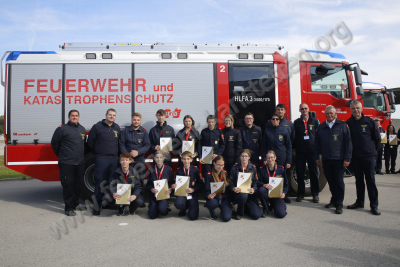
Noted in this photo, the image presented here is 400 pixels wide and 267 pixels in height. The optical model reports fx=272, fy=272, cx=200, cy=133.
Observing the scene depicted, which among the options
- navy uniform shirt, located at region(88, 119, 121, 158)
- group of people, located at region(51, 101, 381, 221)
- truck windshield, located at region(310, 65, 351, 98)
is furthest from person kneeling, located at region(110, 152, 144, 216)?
truck windshield, located at region(310, 65, 351, 98)

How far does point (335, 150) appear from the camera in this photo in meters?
4.93

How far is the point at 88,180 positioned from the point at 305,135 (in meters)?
4.58

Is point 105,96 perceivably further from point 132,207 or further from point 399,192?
point 399,192

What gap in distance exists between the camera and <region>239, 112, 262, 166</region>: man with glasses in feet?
18.0

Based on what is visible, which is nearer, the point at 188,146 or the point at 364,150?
the point at 364,150

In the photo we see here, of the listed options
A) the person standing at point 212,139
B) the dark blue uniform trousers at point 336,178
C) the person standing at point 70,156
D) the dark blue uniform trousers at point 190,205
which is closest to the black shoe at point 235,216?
the dark blue uniform trousers at point 190,205

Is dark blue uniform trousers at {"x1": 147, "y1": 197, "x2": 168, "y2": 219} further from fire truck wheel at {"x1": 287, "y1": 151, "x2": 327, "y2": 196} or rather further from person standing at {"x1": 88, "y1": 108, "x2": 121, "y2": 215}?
fire truck wheel at {"x1": 287, "y1": 151, "x2": 327, "y2": 196}

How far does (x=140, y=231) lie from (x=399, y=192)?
586cm

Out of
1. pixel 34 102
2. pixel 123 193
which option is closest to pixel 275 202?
pixel 123 193

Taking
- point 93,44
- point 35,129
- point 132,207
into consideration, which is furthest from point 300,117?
point 35,129

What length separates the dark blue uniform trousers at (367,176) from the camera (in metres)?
4.73

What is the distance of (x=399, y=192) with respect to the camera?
6.21 meters

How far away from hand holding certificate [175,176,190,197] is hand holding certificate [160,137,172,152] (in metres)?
0.81

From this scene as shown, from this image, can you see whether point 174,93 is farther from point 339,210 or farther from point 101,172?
point 339,210
